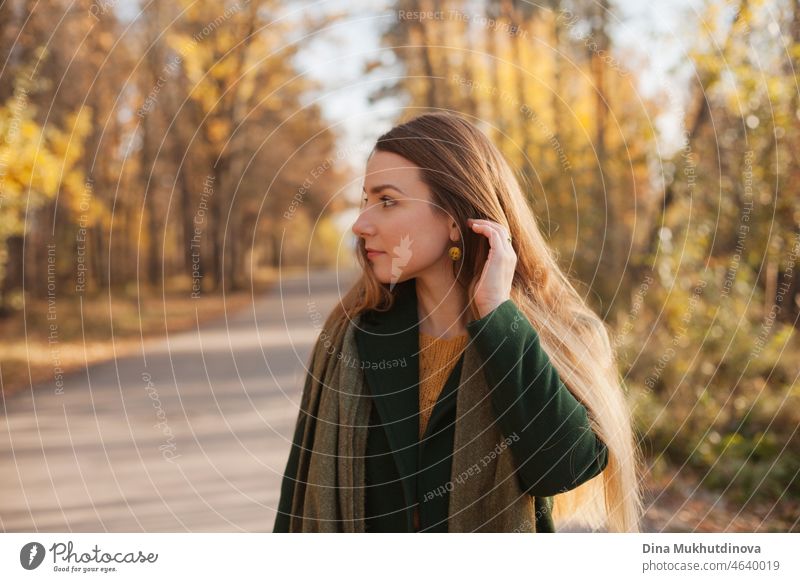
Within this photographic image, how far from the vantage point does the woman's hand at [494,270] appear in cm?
204

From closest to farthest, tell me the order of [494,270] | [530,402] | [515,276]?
[530,402], [494,270], [515,276]

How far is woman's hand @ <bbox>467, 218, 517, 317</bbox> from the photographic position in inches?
80.4

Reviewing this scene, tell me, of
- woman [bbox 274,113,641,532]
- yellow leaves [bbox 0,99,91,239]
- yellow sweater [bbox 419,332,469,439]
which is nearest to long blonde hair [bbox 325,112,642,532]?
woman [bbox 274,113,641,532]

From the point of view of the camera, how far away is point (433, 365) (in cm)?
219

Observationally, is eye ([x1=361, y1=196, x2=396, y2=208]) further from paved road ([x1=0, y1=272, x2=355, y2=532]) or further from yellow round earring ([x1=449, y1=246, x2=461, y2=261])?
paved road ([x1=0, y1=272, x2=355, y2=532])

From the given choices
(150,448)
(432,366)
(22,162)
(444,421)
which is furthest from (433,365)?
(22,162)

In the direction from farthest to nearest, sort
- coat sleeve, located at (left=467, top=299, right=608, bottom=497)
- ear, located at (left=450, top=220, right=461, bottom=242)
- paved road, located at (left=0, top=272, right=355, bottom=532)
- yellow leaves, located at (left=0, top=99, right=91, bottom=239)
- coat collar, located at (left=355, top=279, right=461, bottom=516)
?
yellow leaves, located at (left=0, top=99, right=91, bottom=239)
paved road, located at (left=0, top=272, right=355, bottom=532)
ear, located at (left=450, top=220, right=461, bottom=242)
coat collar, located at (left=355, top=279, right=461, bottom=516)
coat sleeve, located at (left=467, top=299, right=608, bottom=497)

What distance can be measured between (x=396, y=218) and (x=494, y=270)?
29 centimetres

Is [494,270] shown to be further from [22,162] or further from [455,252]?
[22,162]

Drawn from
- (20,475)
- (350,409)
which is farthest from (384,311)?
(20,475)

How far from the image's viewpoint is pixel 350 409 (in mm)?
2135

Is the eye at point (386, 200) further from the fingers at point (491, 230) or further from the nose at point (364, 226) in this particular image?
the fingers at point (491, 230)

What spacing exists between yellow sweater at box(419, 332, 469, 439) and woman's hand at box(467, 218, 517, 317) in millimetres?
135

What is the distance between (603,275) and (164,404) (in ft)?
15.8
